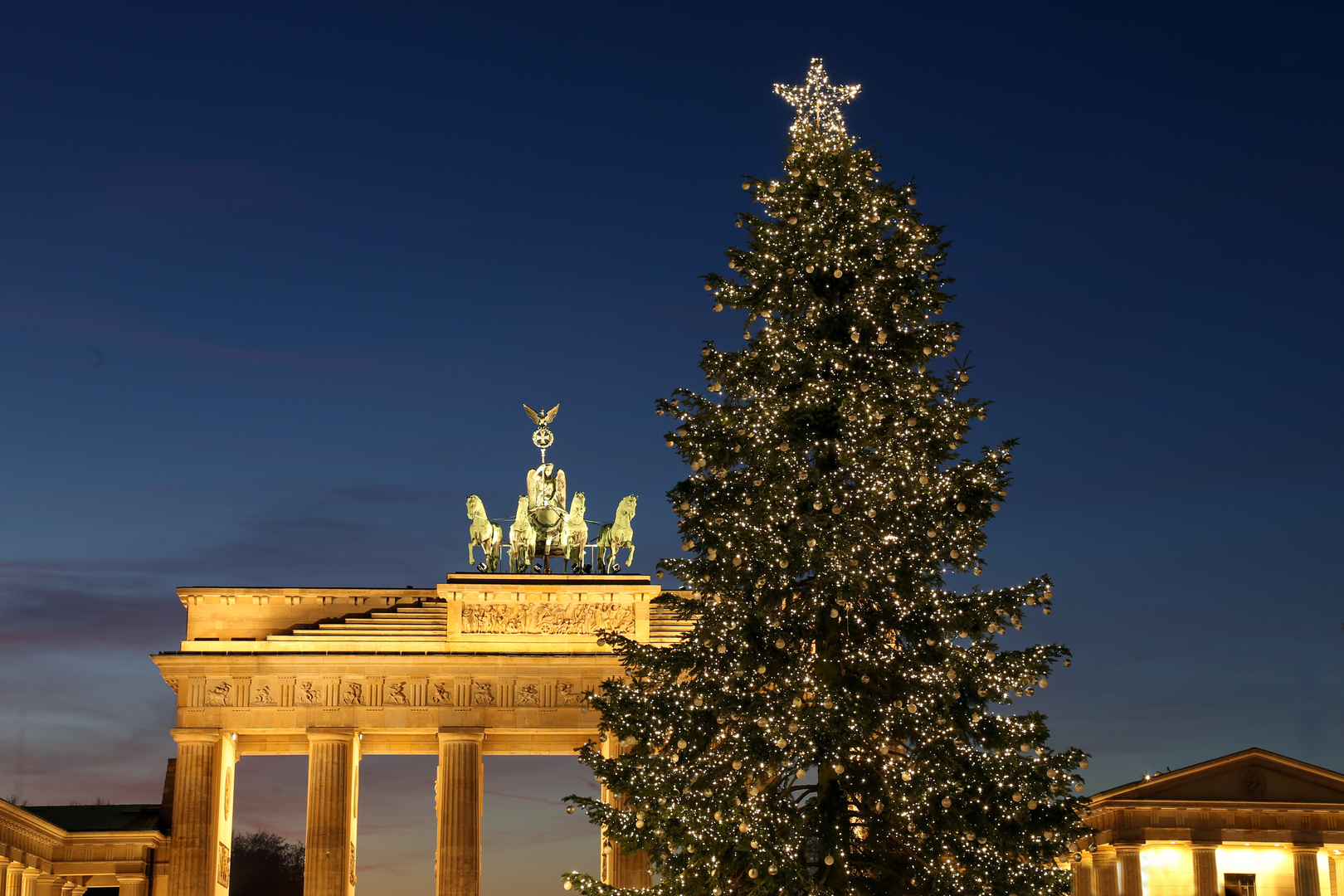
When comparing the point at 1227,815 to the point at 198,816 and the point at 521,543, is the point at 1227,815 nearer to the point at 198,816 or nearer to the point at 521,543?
the point at 521,543

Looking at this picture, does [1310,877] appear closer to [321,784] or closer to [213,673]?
[321,784]

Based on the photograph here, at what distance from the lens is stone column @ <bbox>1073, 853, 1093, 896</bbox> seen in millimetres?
48375

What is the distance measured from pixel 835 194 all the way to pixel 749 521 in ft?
16.2

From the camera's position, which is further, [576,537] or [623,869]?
A: [576,537]

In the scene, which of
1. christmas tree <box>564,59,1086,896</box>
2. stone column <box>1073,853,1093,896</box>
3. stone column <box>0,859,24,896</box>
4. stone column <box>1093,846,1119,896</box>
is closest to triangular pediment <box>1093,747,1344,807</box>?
stone column <box>1093,846,1119,896</box>

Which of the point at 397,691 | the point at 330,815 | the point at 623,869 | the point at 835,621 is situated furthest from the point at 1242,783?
the point at 835,621

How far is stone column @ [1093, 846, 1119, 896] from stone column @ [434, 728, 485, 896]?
19742 mm

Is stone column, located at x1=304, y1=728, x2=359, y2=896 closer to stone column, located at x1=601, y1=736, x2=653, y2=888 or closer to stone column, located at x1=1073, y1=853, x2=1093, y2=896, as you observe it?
stone column, located at x1=601, y1=736, x2=653, y2=888

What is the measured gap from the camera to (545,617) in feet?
161

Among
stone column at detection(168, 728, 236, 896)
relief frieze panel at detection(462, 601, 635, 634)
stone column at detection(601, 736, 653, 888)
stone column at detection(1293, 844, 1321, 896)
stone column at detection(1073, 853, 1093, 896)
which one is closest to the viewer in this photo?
stone column at detection(1293, 844, 1321, 896)

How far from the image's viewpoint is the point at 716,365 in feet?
71.4

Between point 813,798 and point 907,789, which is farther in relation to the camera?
point 813,798

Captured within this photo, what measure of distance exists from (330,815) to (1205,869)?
89.2 feet

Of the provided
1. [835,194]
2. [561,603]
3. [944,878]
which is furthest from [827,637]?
[561,603]
